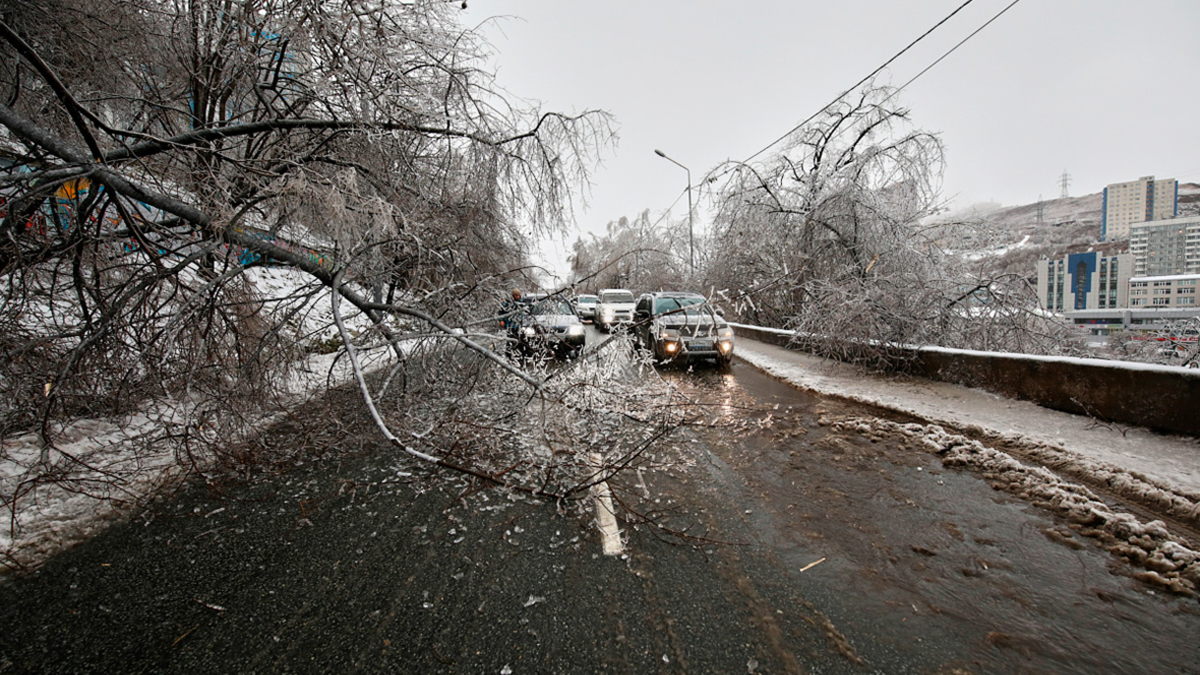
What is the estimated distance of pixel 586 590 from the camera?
7.88 ft

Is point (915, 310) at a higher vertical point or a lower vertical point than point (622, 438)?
higher

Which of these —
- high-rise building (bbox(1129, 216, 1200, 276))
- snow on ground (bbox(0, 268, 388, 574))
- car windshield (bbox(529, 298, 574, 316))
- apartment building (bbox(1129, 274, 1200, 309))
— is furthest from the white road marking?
high-rise building (bbox(1129, 216, 1200, 276))

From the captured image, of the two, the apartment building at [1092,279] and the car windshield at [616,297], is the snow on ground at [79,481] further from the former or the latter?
the apartment building at [1092,279]

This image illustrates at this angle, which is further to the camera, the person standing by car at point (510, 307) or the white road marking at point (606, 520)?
the person standing by car at point (510, 307)

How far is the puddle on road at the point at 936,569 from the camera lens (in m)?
2.00

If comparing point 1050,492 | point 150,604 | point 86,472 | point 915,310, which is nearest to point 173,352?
point 86,472

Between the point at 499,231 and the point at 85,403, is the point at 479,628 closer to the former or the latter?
the point at 499,231

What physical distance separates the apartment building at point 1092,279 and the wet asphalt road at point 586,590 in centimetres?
1950

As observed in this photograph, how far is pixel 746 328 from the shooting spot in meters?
16.7

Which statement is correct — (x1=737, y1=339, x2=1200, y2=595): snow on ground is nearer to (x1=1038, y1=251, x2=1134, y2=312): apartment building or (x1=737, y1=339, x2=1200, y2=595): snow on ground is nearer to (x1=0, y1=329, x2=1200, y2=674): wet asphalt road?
(x1=0, y1=329, x2=1200, y2=674): wet asphalt road

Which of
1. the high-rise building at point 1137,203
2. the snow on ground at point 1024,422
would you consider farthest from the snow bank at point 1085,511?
the high-rise building at point 1137,203

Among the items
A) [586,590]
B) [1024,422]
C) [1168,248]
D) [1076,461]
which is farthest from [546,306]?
[1168,248]

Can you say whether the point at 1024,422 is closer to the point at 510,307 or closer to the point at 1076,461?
the point at 1076,461

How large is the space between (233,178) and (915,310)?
10463mm
